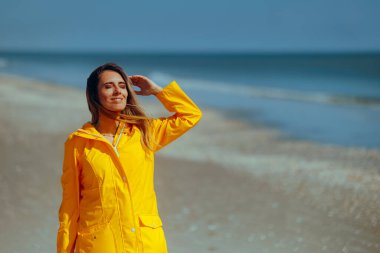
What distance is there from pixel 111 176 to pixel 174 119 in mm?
547

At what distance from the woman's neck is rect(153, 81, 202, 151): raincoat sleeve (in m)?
0.23

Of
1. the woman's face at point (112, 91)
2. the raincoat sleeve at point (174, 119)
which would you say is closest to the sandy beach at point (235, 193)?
the raincoat sleeve at point (174, 119)

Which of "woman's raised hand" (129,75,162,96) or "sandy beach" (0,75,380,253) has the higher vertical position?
"woman's raised hand" (129,75,162,96)

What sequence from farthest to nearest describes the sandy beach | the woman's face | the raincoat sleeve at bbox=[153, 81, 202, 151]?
the sandy beach, the raincoat sleeve at bbox=[153, 81, 202, 151], the woman's face

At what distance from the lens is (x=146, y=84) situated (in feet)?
11.2

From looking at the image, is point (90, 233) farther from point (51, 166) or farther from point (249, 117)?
point (249, 117)

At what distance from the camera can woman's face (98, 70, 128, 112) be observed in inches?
123

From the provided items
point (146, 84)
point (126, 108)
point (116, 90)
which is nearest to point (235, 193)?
point (146, 84)

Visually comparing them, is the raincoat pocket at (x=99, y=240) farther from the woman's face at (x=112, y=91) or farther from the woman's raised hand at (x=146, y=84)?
the woman's raised hand at (x=146, y=84)

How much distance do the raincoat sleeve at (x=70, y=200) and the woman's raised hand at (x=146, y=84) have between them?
58 cm

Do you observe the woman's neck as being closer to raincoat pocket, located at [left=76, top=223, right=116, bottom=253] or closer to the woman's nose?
the woman's nose

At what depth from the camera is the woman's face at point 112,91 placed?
3117 millimetres

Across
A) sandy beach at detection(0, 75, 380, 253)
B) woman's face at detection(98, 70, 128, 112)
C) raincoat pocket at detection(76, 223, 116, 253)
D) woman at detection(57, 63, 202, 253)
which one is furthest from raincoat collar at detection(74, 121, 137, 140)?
sandy beach at detection(0, 75, 380, 253)

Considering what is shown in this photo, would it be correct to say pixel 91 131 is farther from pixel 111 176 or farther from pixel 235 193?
pixel 235 193
